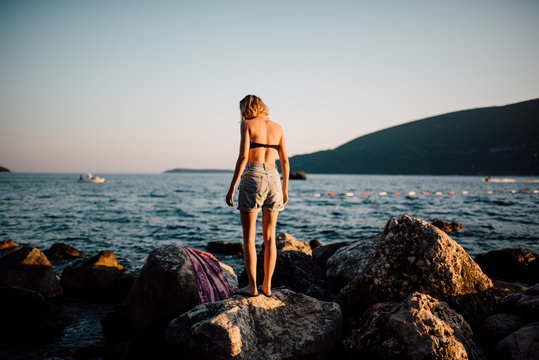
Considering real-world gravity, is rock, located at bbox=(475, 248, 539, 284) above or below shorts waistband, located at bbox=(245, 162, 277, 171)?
below

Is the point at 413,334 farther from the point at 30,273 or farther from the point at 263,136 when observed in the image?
the point at 30,273

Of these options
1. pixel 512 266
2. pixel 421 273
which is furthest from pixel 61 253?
pixel 512 266

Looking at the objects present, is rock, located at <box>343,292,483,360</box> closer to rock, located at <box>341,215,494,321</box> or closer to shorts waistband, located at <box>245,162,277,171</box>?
rock, located at <box>341,215,494,321</box>

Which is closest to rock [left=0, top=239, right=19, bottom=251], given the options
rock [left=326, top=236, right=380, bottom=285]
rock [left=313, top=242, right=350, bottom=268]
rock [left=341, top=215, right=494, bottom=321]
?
rock [left=313, top=242, right=350, bottom=268]

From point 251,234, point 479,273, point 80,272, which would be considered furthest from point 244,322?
point 80,272

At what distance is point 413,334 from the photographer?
11.1 ft

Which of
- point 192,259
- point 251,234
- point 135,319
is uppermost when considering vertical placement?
point 251,234

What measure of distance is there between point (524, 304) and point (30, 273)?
948cm

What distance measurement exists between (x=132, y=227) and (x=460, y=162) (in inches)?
7679

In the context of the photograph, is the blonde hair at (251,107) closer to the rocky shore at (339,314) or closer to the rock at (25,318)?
the rocky shore at (339,314)

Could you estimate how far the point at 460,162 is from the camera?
7032 inches

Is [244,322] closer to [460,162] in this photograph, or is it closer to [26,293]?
[26,293]

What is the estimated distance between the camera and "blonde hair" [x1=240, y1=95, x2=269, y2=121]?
457 centimetres

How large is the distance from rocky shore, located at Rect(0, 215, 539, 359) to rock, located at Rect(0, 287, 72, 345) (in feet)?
0.05
